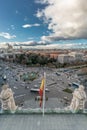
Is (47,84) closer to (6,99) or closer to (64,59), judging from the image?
(6,99)

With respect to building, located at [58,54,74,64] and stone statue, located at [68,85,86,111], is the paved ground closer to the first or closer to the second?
stone statue, located at [68,85,86,111]

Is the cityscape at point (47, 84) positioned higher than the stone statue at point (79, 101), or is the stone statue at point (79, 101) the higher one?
the stone statue at point (79, 101)

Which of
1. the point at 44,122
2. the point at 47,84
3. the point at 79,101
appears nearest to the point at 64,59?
the point at 47,84

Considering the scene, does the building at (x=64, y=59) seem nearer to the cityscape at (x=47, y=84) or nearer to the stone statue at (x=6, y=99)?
the cityscape at (x=47, y=84)

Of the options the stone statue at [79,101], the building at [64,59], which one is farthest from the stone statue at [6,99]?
the building at [64,59]

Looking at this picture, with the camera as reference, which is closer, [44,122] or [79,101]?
[44,122]

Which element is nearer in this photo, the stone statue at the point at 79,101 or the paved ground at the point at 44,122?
the paved ground at the point at 44,122

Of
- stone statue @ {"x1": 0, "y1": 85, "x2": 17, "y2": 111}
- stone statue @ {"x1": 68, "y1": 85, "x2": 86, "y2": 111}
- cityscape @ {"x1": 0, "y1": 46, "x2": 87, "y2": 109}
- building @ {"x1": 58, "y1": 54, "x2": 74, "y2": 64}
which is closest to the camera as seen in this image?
stone statue @ {"x1": 0, "y1": 85, "x2": 17, "y2": 111}

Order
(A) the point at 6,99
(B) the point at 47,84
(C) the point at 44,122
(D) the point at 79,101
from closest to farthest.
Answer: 1. (C) the point at 44,122
2. (A) the point at 6,99
3. (D) the point at 79,101
4. (B) the point at 47,84

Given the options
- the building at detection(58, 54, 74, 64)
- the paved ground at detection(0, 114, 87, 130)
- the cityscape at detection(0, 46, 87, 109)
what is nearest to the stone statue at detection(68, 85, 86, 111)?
the paved ground at detection(0, 114, 87, 130)
